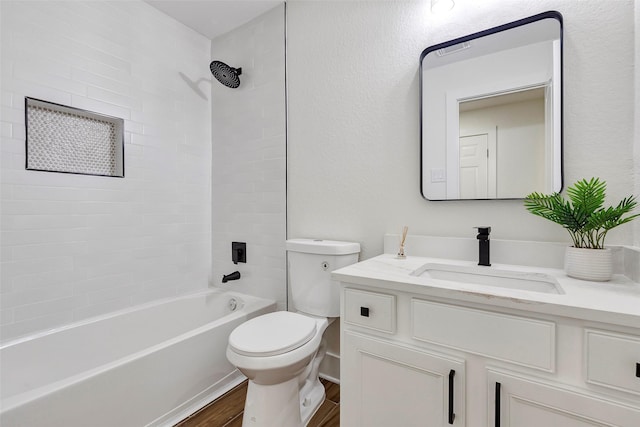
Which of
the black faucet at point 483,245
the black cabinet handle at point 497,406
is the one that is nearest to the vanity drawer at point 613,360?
the black cabinet handle at point 497,406

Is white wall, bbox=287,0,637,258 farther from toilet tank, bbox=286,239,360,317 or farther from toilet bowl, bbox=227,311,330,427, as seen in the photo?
toilet bowl, bbox=227,311,330,427

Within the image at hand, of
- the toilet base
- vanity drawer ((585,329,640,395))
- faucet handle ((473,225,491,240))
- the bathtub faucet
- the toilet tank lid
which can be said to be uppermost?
faucet handle ((473,225,491,240))

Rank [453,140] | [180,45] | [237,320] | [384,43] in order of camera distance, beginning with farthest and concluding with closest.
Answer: [180,45] < [237,320] < [384,43] < [453,140]

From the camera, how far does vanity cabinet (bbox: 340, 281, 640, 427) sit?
70cm

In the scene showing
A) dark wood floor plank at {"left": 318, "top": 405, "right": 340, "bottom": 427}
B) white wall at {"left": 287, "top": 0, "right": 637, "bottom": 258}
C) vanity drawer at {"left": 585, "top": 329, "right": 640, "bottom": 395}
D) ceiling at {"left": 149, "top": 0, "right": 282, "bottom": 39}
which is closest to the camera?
vanity drawer at {"left": 585, "top": 329, "right": 640, "bottom": 395}

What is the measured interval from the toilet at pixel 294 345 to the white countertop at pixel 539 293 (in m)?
0.40

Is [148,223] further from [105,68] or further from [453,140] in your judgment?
[453,140]

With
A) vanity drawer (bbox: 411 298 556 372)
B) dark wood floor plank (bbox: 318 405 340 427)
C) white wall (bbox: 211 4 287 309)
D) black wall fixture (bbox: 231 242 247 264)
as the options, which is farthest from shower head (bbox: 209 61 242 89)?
dark wood floor plank (bbox: 318 405 340 427)

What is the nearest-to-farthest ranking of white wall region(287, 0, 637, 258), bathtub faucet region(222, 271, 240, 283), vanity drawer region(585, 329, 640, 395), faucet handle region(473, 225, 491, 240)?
1. vanity drawer region(585, 329, 640, 395)
2. white wall region(287, 0, 637, 258)
3. faucet handle region(473, 225, 491, 240)
4. bathtub faucet region(222, 271, 240, 283)

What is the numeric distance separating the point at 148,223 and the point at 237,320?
0.92m

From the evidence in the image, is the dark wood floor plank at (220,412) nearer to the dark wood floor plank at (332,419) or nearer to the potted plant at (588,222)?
the dark wood floor plank at (332,419)

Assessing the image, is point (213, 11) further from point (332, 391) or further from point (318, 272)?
point (332, 391)

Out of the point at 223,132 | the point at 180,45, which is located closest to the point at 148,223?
the point at 223,132

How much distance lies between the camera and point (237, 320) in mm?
1749
